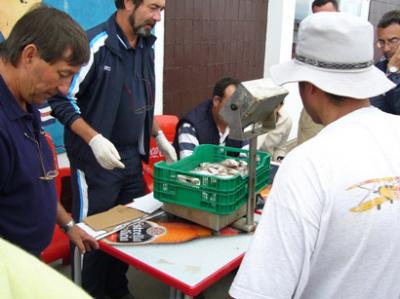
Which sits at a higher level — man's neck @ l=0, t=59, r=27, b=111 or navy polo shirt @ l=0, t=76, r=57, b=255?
man's neck @ l=0, t=59, r=27, b=111

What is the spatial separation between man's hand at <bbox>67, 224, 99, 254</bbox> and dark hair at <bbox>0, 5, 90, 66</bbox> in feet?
2.29

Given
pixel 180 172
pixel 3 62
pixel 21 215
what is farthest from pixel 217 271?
pixel 3 62

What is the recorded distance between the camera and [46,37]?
51.8 inches

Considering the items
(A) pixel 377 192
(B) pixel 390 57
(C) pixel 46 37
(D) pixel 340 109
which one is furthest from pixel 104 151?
(B) pixel 390 57

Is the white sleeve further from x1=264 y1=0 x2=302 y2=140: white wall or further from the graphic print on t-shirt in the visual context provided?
x1=264 y1=0 x2=302 y2=140: white wall

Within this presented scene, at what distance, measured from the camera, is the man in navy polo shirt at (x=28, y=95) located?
1.31m

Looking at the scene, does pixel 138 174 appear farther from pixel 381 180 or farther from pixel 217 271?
pixel 381 180

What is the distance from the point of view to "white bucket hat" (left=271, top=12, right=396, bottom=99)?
3.51 ft

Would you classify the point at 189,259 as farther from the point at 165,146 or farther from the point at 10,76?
the point at 165,146

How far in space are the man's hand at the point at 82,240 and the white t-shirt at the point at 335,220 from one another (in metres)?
0.84

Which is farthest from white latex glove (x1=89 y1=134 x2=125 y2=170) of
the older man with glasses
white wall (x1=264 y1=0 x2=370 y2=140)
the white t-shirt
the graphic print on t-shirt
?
white wall (x1=264 y1=0 x2=370 y2=140)

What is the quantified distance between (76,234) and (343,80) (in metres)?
1.18

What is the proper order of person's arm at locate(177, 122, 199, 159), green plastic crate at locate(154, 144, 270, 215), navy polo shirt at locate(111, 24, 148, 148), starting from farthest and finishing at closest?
person's arm at locate(177, 122, 199, 159)
navy polo shirt at locate(111, 24, 148, 148)
green plastic crate at locate(154, 144, 270, 215)

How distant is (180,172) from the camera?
1.77 metres
